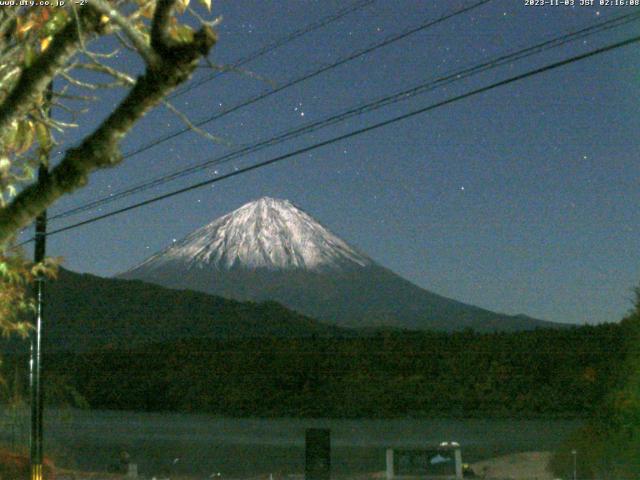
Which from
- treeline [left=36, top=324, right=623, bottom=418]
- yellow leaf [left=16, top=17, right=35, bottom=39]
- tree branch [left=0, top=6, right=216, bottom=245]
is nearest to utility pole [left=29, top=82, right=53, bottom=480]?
yellow leaf [left=16, top=17, right=35, bottom=39]

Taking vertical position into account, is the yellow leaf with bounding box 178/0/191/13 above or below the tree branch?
above

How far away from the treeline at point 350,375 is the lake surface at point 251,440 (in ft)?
4.37

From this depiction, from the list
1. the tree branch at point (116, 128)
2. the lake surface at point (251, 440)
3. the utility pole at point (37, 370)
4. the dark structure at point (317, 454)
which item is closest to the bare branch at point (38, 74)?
the tree branch at point (116, 128)

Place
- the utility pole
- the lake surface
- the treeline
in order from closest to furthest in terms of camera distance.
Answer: the utility pole, the lake surface, the treeline

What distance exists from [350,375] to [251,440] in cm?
987

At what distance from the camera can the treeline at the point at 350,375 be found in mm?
38125

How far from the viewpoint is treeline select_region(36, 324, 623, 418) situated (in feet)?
125

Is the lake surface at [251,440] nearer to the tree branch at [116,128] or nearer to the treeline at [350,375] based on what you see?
the treeline at [350,375]

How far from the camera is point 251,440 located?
1420 inches

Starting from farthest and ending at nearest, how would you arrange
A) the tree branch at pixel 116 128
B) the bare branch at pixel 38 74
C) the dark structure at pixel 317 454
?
the dark structure at pixel 317 454 → the bare branch at pixel 38 74 → the tree branch at pixel 116 128

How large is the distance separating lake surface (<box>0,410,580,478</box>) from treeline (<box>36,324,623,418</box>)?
133 centimetres

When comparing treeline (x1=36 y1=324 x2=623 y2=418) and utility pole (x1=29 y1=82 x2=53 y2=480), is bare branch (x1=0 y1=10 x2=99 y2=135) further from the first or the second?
treeline (x1=36 y1=324 x2=623 y2=418)

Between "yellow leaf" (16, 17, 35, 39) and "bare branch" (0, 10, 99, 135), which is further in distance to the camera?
"yellow leaf" (16, 17, 35, 39)

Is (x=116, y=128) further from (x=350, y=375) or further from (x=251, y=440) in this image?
(x=350, y=375)
